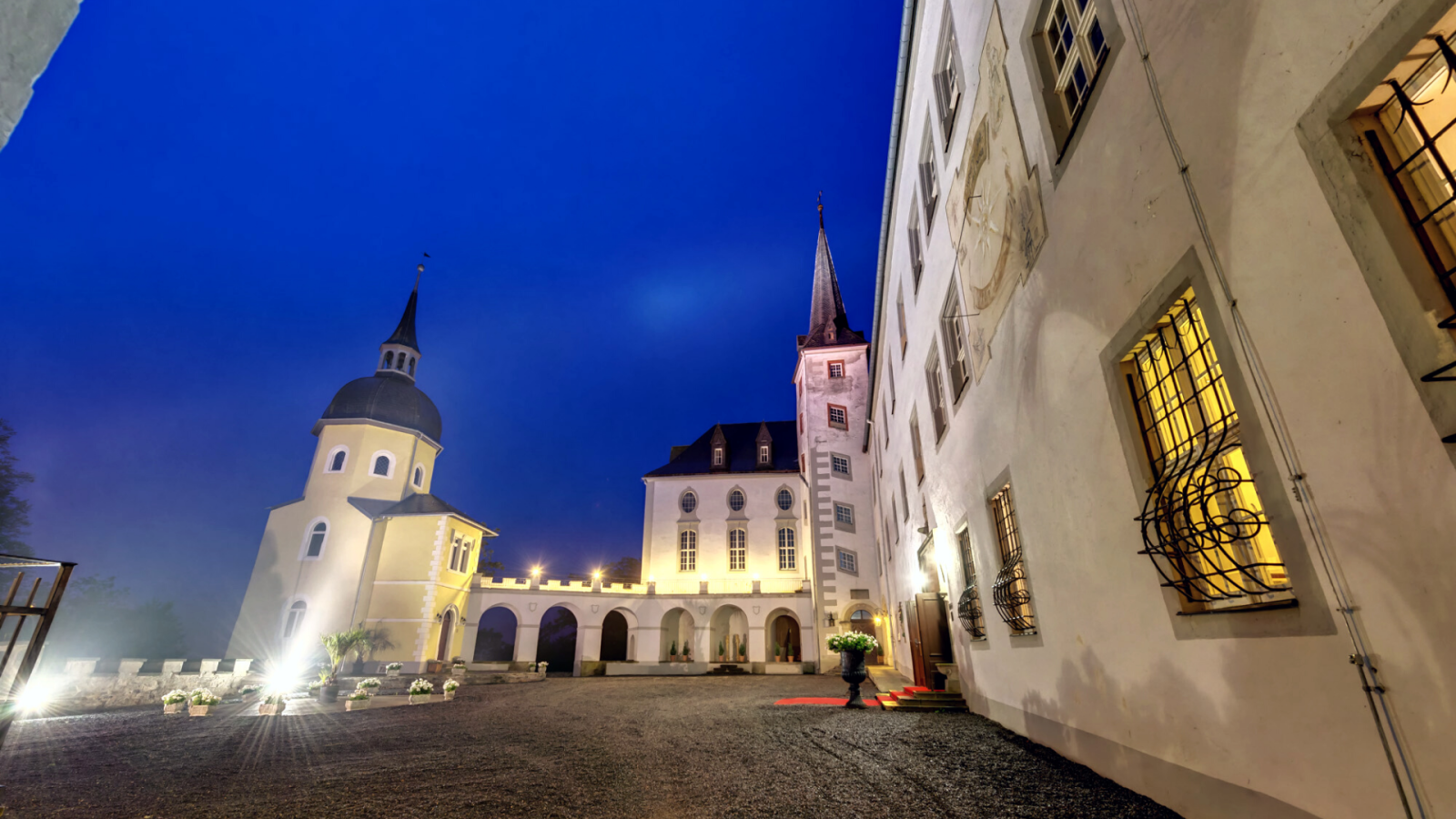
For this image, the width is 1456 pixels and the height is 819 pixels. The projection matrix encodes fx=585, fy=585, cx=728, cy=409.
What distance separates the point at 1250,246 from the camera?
3.01 meters

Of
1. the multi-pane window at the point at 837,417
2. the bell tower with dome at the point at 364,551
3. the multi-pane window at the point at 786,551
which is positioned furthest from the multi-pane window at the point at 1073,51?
the multi-pane window at the point at 786,551

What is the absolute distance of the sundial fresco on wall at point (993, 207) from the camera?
6105 mm

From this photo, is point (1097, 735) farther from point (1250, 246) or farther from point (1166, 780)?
point (1250, 246)

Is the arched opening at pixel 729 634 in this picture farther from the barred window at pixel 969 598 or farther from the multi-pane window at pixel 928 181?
the multi-pane window at pixel 928 181

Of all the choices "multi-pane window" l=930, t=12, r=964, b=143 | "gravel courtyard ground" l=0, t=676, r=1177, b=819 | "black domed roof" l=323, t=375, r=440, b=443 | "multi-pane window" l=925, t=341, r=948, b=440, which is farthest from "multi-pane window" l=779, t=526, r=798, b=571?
"multi-pane window" l=930, t=12, r=964, b=143

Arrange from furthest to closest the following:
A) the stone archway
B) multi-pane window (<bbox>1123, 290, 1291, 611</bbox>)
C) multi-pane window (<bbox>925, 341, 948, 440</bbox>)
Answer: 1. the stone archway
2. multi-pane window (<bbox>925, 341, 948, 440</bbox>)
3. multi-pane window (<bbox>1123, 290, 1291, 611</bbox>)

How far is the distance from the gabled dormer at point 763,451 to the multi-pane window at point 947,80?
31065 millimetres

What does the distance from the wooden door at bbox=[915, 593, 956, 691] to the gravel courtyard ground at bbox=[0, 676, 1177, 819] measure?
189 cm

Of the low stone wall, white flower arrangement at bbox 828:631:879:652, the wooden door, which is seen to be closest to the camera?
white flower arrangement at bbox 828:631:879:652

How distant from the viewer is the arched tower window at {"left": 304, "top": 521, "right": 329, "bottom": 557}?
3058cm

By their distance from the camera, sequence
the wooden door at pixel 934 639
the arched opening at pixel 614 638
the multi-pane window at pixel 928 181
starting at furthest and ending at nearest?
the arched opening at pixel 614 638, the wooden door at pixel 934 639, the multi-pane window at pixel 928 181

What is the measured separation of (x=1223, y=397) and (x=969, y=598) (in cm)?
693

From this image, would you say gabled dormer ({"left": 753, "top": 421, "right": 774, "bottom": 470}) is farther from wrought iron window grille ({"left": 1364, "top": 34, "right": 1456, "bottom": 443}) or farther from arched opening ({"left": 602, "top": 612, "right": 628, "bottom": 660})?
wrought iron window grille ({"left": 1364, "top": 34, "right": 1456, "bottom": 443})

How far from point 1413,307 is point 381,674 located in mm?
32059
